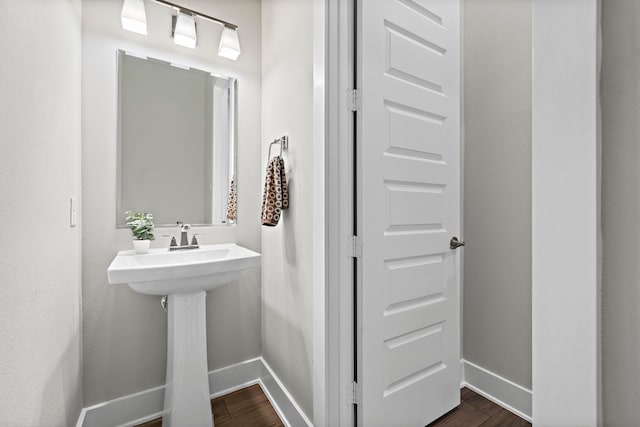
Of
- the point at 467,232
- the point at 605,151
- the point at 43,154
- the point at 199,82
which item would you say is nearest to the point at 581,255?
the point at 605,151

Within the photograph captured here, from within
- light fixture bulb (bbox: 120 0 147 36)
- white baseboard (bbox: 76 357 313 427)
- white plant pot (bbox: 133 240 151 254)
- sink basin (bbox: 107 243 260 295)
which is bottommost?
white baseboard (bbox: 76 357 313 427)

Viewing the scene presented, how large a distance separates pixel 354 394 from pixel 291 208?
0.88 m

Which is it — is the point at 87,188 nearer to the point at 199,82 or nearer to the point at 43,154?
the point at 43,154

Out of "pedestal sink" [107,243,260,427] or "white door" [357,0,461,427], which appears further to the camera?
"pedestal sink" [107,243,260,427]

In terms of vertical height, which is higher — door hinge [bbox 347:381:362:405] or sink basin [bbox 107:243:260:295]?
sink basin [bbox 107:243:260:295]

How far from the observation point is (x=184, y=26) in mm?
1577

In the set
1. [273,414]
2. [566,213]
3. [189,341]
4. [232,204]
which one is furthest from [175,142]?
[566,213]

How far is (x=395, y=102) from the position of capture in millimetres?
1264

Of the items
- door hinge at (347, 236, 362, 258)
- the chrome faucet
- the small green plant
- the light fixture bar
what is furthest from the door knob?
the light fixture bar

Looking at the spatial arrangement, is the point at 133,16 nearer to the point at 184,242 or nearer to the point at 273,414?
the point at 184,242

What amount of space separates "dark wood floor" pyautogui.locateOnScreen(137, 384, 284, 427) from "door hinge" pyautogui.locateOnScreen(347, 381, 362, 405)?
54 cm

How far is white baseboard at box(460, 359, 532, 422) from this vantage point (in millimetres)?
1503

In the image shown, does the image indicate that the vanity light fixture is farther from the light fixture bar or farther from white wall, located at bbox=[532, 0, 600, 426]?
white wall, located at bbox=[532, 0, 600, 426]

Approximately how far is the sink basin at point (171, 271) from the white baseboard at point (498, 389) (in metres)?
1.46
